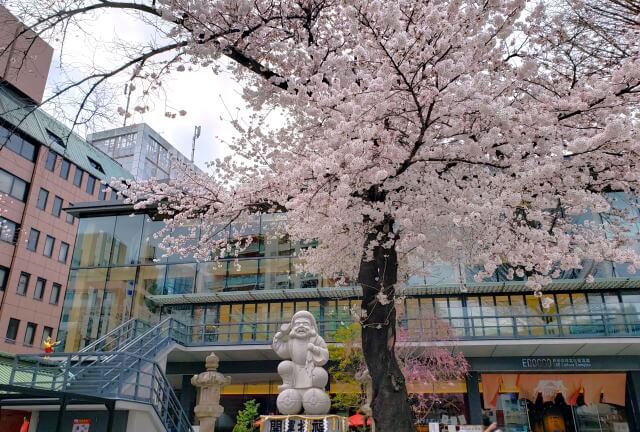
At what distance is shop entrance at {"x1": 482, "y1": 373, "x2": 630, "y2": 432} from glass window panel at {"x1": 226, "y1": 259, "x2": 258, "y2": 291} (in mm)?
11181

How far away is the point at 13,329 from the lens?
31.9 meters

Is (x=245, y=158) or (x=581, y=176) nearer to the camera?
(x=581, y=176)

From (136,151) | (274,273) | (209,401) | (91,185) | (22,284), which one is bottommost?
(209,401)

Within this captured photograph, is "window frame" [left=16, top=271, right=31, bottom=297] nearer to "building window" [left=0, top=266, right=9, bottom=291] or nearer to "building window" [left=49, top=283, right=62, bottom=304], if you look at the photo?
"building window" [left=0, top=266, right=9, bottom=291]

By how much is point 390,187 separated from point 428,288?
14.2 m

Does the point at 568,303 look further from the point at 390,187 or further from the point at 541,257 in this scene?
the point at 390,187

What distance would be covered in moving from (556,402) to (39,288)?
33881mm

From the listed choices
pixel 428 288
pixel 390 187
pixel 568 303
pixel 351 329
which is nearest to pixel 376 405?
pixel 390 187

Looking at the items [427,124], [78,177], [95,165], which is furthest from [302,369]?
[95,165]

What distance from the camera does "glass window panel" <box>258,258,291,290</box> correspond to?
22250mm

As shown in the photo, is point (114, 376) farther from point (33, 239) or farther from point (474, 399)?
point (33, 239)

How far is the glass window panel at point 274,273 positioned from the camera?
22250 millimetres

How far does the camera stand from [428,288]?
821 inches

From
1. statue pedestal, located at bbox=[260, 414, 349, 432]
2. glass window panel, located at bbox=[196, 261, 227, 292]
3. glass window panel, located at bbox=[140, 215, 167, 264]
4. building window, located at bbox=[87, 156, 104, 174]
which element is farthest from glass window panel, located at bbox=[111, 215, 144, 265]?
building window, located at bbox=[87, 156, 104, 174]
